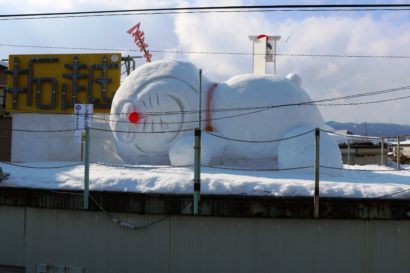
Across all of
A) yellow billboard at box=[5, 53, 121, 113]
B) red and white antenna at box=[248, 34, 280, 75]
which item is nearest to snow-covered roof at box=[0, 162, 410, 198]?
red and white antenna at box=[248, 34, 280, 75]

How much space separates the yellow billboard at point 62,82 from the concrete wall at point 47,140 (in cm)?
310

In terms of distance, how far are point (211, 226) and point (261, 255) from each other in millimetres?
866

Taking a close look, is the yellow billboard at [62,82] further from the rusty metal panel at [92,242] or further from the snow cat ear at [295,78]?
the rusty metal panel at [92,242]

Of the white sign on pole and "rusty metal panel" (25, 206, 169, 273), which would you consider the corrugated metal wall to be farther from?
the white sign on pole

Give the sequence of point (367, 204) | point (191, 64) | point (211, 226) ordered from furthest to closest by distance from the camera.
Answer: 1. point (191, 64)
2. point (211, 226)
3. point (367, 204)

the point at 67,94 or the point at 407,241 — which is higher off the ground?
the point at 67,94

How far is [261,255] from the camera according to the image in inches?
263

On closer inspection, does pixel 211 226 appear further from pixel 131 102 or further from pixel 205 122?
pixel 131 102

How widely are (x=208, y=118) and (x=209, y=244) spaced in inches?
139

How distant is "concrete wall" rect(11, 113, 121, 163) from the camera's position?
13.2 m

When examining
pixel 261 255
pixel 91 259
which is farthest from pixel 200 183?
pixel 91 259

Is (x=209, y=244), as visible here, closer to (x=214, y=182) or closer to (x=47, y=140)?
(x=214, y=182)

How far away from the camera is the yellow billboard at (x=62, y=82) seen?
17.9 metres

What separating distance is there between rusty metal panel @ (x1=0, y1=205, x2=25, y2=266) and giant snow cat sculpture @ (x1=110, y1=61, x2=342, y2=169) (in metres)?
3.00
